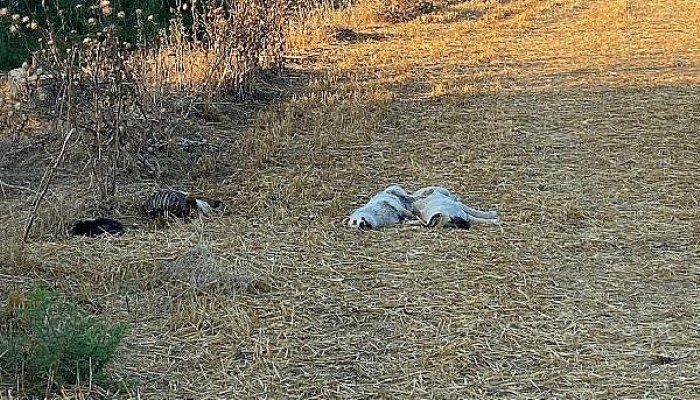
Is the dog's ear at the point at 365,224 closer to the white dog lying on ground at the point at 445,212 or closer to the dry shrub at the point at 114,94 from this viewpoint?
the white dog lying on ground at the point at 445,212

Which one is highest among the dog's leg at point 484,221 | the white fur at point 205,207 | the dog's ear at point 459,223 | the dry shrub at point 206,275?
the dry shrub at point 206,275

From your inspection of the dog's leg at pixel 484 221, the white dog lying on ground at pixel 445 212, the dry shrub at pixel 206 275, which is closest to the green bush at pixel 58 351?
the dry shrub at pixel 206 275

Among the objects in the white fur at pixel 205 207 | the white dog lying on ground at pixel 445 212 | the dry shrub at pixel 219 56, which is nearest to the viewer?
the white dog lying on ground at pixel 445 212

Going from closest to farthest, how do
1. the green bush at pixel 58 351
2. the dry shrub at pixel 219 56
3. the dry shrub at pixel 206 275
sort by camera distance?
the green bush at pixel 58 351
the dry shrub at pixel 206 275
the dry shrub at pixel 219 56

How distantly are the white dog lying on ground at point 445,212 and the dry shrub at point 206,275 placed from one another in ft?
4.49

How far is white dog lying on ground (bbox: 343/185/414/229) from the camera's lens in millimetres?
5859

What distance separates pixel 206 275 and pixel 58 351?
4.15 ft

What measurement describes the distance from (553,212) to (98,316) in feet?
9.76

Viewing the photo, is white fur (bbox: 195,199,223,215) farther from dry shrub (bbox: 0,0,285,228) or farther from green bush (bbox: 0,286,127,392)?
green bush (bbox: 0,286,127,392)

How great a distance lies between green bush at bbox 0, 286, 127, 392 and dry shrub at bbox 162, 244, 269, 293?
35.7 inches

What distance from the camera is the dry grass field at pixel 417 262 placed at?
13.2ft

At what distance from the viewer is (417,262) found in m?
5.29

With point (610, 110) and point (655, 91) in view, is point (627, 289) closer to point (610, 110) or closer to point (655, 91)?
point (610, 110)

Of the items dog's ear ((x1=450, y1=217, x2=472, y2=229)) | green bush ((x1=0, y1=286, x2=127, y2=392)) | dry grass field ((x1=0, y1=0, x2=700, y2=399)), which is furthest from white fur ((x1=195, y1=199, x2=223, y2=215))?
green bush ((x1=0, y1=286, x2=127, y2=392))
